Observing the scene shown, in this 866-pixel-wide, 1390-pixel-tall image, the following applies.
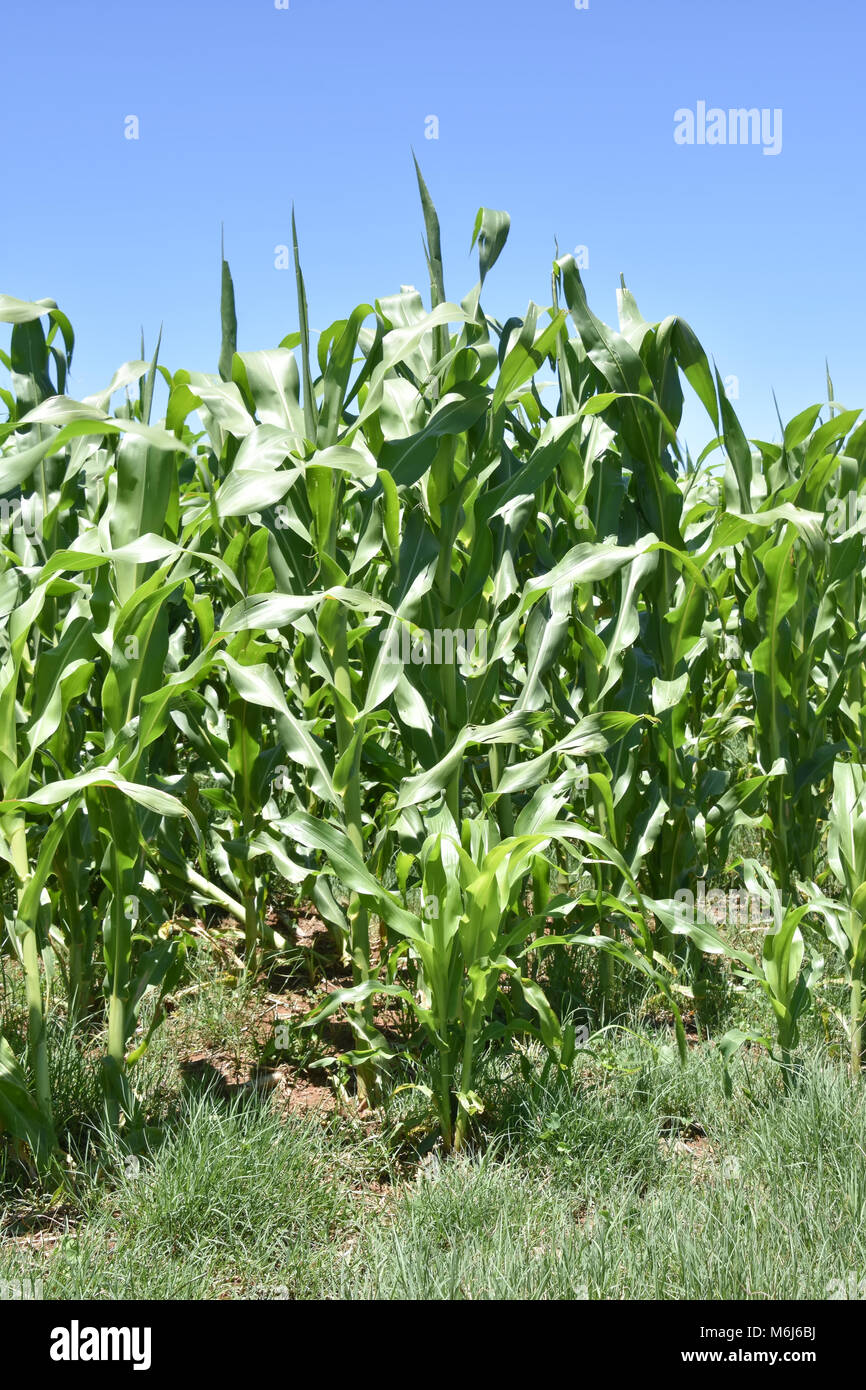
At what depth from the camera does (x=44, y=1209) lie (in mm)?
2158

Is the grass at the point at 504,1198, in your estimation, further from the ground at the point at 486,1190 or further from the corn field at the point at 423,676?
the corn field at the point at 423,676

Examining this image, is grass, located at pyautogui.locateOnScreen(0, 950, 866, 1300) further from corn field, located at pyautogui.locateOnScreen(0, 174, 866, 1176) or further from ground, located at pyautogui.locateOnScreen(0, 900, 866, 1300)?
corn field, located at pyautogui.locateOnScreen(0, 174, 866, 1176)

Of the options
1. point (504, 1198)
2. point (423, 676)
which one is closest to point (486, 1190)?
point (504, 1198)

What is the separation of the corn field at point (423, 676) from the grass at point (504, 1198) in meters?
0.12

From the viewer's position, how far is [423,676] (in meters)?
2.60

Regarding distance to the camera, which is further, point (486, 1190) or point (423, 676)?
point (423, 676)

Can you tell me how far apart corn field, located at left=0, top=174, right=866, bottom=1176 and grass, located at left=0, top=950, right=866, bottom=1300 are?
0.39ft

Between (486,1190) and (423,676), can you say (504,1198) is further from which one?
(423,676)

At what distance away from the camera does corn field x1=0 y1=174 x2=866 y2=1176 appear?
225 cm

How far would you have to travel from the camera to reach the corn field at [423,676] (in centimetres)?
225

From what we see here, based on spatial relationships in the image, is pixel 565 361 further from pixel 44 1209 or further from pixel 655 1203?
pixel 44 1209

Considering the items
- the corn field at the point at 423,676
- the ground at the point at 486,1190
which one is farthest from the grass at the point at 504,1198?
the corn field at the point at 423,676

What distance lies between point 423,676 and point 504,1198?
1237 mm

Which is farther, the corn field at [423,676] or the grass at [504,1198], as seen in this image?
the corn field at [423,676]
